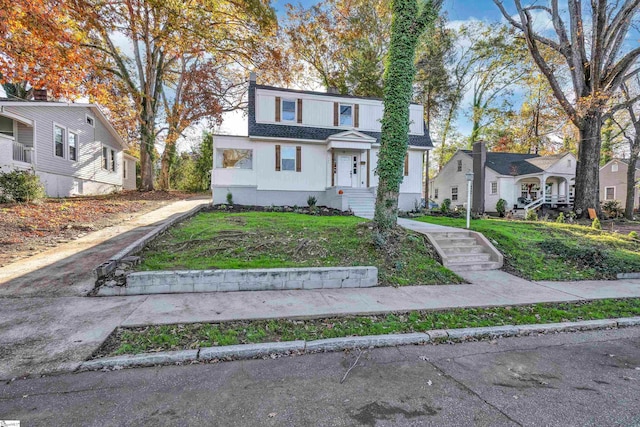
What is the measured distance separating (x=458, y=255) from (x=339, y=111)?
11.0 metres

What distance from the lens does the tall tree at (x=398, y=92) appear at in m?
7.02

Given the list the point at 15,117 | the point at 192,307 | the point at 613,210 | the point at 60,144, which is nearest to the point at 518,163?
the point at 613,210

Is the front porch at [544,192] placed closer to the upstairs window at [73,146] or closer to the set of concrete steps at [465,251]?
the set of concrete steps at [465,251]

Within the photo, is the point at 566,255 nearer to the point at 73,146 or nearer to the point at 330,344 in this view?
the point at 330,344

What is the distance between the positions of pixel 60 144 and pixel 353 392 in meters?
20.1

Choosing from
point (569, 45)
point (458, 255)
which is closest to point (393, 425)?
point (458, 255)

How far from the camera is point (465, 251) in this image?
306 inches

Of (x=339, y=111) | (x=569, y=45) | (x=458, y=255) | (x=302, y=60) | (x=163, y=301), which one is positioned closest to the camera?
(x=163, y=301)

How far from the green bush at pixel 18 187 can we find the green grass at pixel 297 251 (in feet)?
22.7

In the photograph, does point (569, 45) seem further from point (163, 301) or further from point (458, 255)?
point (163, 301)

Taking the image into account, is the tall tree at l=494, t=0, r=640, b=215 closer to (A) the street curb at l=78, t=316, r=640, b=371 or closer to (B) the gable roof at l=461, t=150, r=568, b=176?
(B) the gable roof at l=461, t=150, r=568, b=176

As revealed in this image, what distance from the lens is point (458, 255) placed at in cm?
743

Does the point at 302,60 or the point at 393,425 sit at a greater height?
the point at 302,60

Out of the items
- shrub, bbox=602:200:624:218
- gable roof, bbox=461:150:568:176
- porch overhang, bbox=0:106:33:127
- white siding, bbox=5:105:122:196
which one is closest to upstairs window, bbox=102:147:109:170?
white siding, bbox=5:105:122:196
